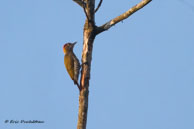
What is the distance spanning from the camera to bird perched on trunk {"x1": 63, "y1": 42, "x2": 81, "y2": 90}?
24.8 ft

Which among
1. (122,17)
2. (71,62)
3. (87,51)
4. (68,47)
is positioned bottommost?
(87,51)

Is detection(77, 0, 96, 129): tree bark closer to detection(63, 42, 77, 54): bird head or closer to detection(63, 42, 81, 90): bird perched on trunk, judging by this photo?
detection(63, 42, 81, 90): bird perched on trunk

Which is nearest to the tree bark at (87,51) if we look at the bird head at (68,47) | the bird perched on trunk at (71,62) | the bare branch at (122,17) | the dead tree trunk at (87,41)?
the dead tree trunk at (87,41)

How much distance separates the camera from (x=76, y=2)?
20.0ft

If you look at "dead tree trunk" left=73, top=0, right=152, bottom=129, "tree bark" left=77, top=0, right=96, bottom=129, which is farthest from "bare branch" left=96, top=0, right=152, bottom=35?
"tree bark" left=77, top=0, right=96, bottom=129

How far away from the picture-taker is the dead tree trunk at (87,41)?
17.9ft

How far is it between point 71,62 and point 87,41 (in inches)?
103

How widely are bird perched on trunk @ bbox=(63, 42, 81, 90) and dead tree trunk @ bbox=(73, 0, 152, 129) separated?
149cm

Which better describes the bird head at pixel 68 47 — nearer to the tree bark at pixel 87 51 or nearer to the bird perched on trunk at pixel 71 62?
the bird perched on trunk at pixel 71 62

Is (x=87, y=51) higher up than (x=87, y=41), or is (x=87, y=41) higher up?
(x=87, y=41)

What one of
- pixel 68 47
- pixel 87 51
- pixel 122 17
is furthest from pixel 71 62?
pixel 122 17

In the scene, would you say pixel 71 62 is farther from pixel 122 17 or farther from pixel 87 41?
pixel 122 17

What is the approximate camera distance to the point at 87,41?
572 cm

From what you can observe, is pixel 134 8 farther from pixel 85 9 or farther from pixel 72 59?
pixel 72 59
